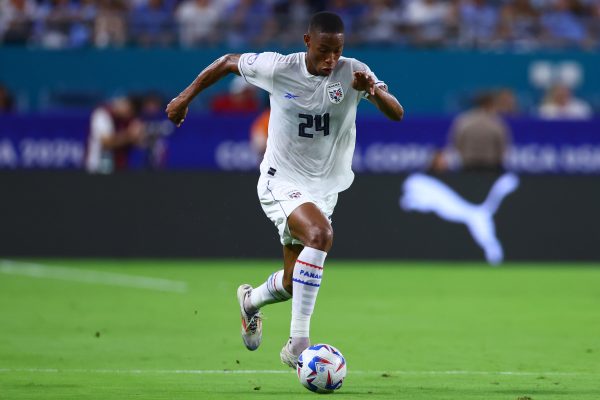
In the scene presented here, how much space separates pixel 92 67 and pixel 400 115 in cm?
1581

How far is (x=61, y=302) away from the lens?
43.5 ft

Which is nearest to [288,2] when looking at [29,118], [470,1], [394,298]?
[470,1]

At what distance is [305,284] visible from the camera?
7980 millimetres

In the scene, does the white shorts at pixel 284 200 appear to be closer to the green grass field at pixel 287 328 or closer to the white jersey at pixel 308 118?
the white jersey at pixel 308 118

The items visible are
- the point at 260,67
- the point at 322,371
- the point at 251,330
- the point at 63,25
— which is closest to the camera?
the point at 322,371

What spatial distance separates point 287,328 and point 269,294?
2.47m

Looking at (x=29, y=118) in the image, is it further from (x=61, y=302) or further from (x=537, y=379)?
(x=537, y=379)

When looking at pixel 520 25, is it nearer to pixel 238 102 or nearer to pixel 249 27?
pixel 249 27

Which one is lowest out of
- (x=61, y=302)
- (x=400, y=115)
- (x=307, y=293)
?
(x=61, y=302)

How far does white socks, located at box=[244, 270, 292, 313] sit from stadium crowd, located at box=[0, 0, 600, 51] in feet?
45.6

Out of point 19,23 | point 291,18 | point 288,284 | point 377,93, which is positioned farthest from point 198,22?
point 377,93

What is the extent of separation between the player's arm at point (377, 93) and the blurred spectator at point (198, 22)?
15229 millimetres

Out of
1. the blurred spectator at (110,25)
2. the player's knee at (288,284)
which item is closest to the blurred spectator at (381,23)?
the blurred spectator at (110,25)

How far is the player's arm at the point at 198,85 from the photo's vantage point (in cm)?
833
